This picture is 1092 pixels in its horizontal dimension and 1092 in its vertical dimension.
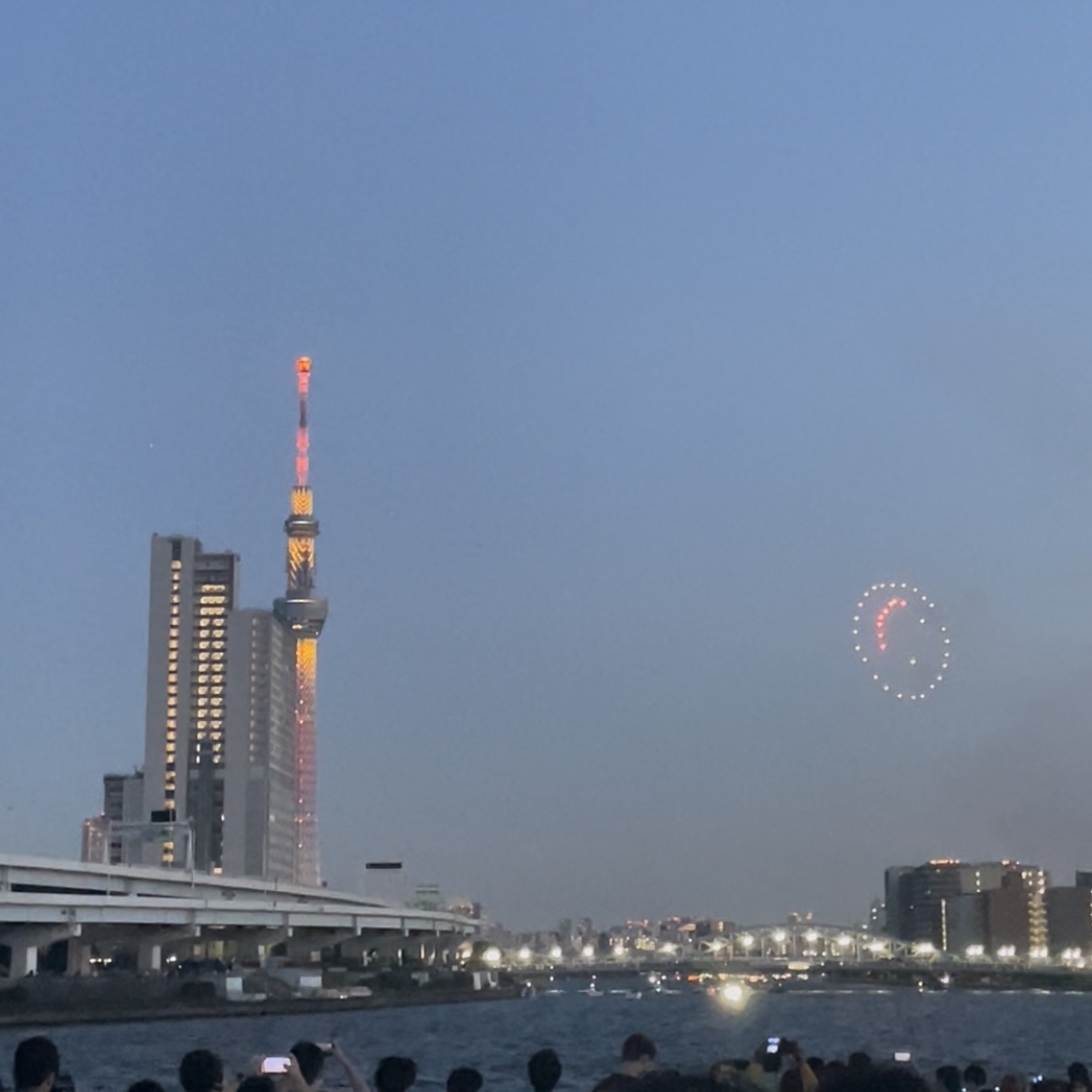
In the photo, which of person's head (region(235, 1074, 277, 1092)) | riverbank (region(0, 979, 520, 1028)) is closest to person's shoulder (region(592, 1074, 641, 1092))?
person's head (region(235, 1074, 277, 1092))

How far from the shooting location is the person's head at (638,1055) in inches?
504

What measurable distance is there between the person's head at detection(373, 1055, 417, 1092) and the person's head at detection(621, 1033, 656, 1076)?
1998mm

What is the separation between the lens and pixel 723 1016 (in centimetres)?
13025

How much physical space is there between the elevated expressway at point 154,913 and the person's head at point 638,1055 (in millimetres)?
83342

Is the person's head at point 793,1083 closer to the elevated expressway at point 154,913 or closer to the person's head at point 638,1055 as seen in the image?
the person's head at point 638,1055

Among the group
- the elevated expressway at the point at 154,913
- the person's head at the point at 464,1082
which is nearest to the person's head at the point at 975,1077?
the person's head at the point at 464,1082

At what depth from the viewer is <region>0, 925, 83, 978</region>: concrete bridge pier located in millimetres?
98688

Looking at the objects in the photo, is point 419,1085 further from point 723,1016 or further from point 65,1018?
point 723,1016

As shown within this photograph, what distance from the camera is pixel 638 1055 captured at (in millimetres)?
13062

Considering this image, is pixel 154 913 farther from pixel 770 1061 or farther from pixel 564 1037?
pixel 770 1061

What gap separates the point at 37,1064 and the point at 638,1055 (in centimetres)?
402

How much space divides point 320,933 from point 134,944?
31.9 meters

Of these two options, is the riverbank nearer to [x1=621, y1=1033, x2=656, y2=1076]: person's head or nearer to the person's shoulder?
[x1=621, y1=1033, x2=656, y2=1076]: person's head

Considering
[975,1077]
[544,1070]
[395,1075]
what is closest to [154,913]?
[975,1077]
